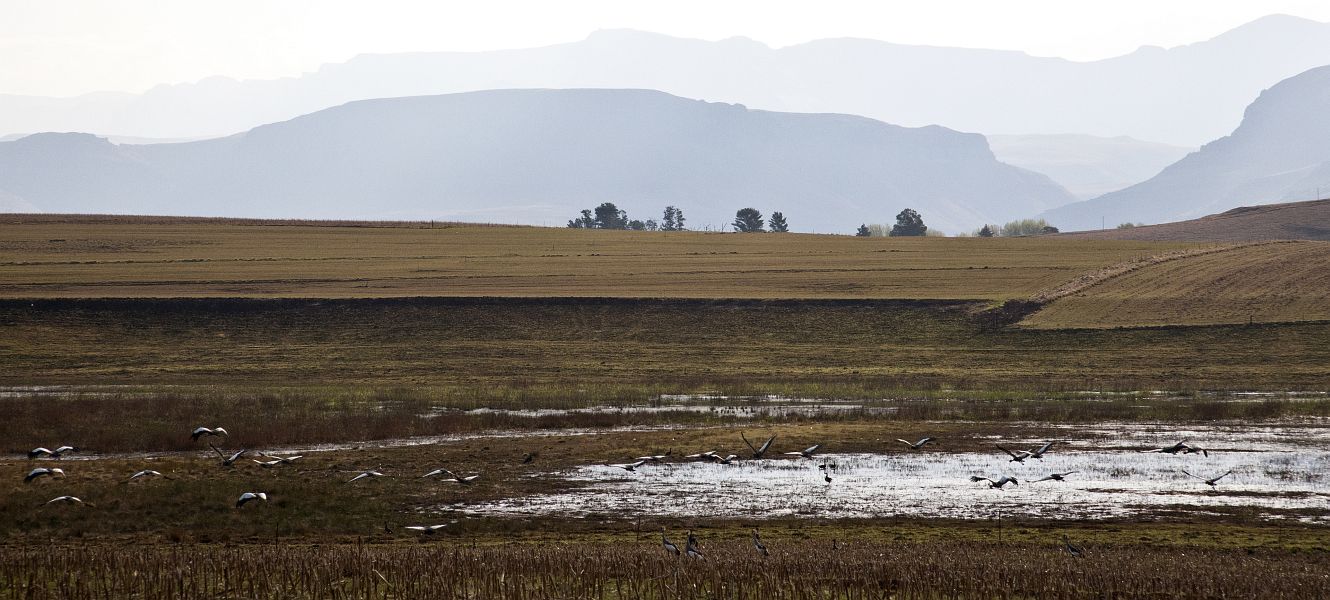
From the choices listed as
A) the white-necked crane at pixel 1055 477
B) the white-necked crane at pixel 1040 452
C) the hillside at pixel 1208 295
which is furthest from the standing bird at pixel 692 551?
the hillside at pixel 1208 295

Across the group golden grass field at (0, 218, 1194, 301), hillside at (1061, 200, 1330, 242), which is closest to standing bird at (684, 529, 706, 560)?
golden grass field at (0, 218, 1194, 301)

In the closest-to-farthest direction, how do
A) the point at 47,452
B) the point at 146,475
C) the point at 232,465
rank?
the point at 146,475 < the point at 47,452 < the point at 232,465

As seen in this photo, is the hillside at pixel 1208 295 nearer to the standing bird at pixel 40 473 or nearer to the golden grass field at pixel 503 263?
the golden grass field at pixel 503 263

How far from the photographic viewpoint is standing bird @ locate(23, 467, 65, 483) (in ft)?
88.2

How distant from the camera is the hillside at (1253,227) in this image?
142 metres

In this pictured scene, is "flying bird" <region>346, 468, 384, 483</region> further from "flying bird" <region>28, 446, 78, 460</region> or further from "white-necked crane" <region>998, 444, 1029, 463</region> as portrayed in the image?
"white-necked crane" <region>998, 444, 1029, 463</region>

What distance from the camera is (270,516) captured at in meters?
26.5

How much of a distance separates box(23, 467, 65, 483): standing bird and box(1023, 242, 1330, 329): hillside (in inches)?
1881

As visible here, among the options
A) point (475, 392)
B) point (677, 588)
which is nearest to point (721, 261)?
point (475, 392)

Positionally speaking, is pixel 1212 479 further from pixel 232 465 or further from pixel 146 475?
pixel 146 475

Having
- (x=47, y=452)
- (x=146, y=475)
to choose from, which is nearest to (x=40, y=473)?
(x=146, y=475)

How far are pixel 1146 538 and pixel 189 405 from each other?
29.7 m

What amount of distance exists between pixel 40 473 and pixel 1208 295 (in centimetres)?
5912

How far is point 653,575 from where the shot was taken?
789 inches
